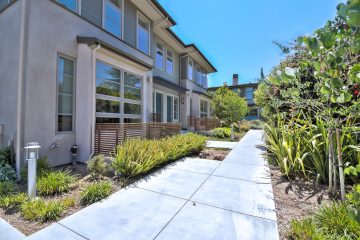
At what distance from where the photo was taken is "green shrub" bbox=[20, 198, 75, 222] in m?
3.07

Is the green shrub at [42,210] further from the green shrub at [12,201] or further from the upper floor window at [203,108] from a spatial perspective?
the upper floor window at [203,108]

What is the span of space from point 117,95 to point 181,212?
6129 millimetres

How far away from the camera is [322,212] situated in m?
2.82

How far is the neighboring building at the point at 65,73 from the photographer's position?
5297mm

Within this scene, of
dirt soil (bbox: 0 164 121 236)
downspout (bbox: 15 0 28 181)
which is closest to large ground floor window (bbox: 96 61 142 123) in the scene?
downspout (bbox: 15 0 28 181)

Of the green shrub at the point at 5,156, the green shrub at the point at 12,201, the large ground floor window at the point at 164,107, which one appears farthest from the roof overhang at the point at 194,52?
the green shrub at the point at 12,201

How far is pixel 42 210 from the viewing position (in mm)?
3115

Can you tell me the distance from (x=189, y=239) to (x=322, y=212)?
2.07 metres

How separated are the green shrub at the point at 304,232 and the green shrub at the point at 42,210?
3.67 m

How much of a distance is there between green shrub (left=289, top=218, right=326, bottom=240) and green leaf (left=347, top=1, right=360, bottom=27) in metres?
2.45

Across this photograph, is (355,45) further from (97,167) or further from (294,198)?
(97,167)

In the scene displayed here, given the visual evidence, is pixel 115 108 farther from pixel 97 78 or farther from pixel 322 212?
pixel 322 212

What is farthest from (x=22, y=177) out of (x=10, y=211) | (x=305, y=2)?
(x=305, y=2)

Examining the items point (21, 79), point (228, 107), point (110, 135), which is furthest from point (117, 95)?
point (228, 107)
